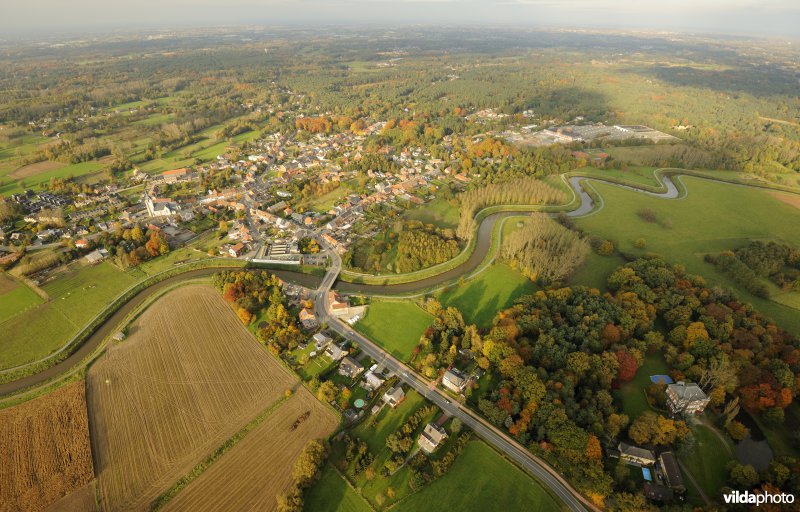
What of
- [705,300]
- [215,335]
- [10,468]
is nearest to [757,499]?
[705,300]

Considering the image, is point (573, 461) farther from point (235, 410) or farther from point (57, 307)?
point (57, 307)

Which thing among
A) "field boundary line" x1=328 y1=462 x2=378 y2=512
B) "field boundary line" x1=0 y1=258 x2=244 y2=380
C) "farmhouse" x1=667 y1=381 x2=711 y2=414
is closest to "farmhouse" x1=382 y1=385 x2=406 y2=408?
"field boundary line" x1=328 y1=462 x2=378 y2=512

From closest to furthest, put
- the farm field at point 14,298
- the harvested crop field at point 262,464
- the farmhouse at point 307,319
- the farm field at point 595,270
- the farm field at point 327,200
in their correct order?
1. the harvested crop field at point 262,464
2. the farmhouse at point 307,319
3. the farm field at point 14,298
4. the farm field at point 595,270
5. the farm field at point 327,200

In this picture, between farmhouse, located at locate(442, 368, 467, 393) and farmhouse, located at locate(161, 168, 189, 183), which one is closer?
farmhouse, located at locate(442, 368, 467, 393)

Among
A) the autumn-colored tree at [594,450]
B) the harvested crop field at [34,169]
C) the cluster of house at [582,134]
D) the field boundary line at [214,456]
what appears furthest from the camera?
the cluster of house at [582,134]

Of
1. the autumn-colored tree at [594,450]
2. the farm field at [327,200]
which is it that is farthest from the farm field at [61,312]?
the autumn-colored tree at [594,450]

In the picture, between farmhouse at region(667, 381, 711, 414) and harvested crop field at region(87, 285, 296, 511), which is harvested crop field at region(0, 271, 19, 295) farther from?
farmhouse at region(667, 381, 711, 414)

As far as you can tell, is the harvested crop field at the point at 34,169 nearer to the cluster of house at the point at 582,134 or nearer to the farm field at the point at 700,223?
the farm field at the point at 700,223
